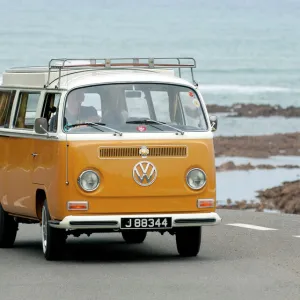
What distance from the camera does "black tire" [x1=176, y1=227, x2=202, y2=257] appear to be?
1820cm

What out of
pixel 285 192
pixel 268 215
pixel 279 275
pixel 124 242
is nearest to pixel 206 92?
pixel 285 192

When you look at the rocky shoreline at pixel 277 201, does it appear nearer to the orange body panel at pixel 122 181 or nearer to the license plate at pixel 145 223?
the orange body panel at pixel 122 181

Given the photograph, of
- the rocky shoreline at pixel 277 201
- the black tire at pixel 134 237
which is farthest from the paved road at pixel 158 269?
the rocky shoreline at pixel 277 201

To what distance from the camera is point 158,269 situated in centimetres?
1662

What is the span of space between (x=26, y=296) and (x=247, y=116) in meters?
57.1

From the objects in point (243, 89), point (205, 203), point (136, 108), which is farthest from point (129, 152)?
point (243, 89)

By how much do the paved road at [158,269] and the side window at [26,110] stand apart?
5.20 ft

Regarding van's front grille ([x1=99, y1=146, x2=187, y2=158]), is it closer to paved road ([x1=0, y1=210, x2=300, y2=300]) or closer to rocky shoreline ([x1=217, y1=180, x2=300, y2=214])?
paved road ([x1=0, y1=210, x2=300, y2=300])

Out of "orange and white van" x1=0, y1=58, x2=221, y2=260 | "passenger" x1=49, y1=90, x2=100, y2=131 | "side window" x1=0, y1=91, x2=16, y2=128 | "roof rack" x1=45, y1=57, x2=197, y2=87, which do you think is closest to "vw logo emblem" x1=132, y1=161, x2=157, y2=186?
"orange and white van" x1=0, y1=58, x2=221, y2=260

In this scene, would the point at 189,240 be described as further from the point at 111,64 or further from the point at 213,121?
the point at 111,64

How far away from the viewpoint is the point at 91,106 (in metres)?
→ 17.9

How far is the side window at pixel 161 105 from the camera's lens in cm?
1816

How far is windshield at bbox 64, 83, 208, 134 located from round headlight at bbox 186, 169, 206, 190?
565mm

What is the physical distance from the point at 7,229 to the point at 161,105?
10.7ft
